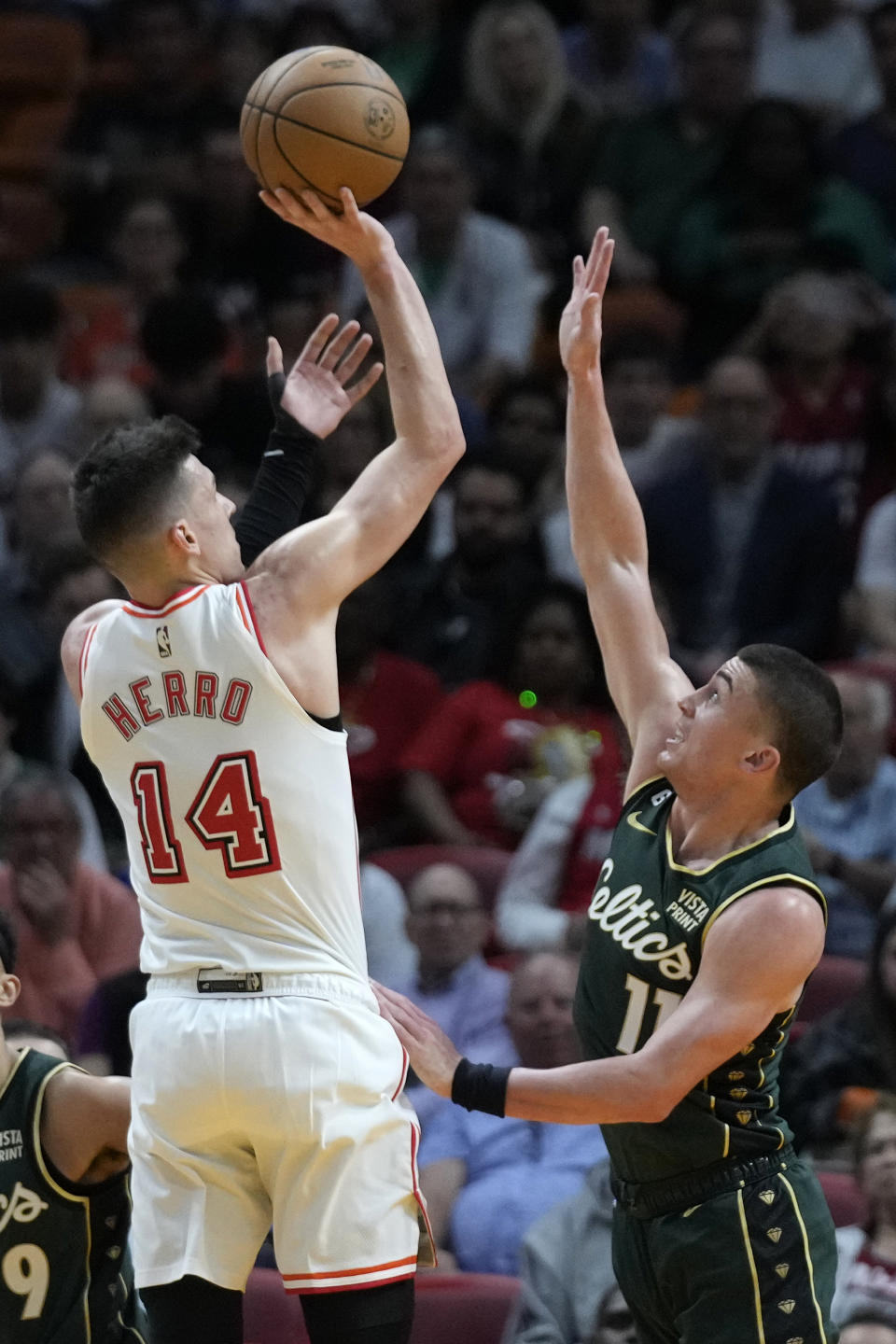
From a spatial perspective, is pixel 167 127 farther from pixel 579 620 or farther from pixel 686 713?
pixel 686 713

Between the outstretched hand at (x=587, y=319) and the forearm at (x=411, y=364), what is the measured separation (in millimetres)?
472

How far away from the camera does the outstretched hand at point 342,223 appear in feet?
12.4

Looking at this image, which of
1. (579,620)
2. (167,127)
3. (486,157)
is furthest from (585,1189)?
(167,127)

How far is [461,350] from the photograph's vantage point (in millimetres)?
9500

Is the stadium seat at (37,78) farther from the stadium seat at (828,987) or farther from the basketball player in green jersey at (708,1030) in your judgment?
the basketball player in green jersey at (708,1030)

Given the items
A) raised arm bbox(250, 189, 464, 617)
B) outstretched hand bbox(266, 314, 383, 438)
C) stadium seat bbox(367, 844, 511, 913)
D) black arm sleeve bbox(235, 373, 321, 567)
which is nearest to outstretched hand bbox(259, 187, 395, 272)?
raised arm bbox(250, 189, 464, 617)

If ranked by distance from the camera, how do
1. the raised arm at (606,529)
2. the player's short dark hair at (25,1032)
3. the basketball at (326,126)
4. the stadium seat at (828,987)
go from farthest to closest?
the stadium seat at (828,987) < the player's short dark hair at (25,1032) < the raised arm at (606,529) < the basketball at (326,126)

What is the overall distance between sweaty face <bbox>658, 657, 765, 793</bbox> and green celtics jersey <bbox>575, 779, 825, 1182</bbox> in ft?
0.52

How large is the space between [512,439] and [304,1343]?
4.33 metres

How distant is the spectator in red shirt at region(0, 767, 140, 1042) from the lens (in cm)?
639

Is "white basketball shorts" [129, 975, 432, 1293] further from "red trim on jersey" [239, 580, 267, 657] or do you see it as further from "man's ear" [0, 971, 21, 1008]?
"red trim on jersey" [239, 580, 267, 657]

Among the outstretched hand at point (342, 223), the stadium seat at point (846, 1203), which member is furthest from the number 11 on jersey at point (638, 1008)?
the stadium seat at point (846, 1203)

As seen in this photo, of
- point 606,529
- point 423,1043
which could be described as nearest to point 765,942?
point 423,1043

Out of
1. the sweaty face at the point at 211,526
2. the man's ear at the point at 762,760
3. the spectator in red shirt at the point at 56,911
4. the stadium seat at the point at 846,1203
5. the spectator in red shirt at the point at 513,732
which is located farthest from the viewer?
the spectator in red shirt at the point at 513,732
